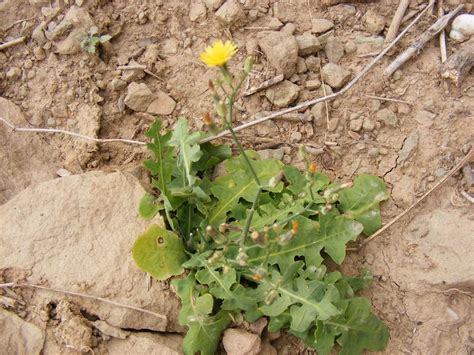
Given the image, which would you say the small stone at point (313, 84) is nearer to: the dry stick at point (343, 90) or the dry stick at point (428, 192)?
the dry stick at point (343, 90)

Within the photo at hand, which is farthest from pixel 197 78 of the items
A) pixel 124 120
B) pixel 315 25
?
pixel 315 25

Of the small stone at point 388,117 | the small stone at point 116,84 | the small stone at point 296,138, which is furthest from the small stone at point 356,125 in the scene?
the small stone at point 116,84

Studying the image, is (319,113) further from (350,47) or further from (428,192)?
(428,192)

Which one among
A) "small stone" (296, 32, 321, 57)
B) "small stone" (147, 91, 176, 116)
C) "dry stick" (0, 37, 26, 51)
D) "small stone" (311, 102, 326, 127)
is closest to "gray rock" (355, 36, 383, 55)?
"small stone" (296, 32, 321, 57)

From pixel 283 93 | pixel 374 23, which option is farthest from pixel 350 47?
pixel 283 93

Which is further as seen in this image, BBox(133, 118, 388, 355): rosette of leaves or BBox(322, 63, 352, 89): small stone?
BBox(322, 63, 352, 89): small stone

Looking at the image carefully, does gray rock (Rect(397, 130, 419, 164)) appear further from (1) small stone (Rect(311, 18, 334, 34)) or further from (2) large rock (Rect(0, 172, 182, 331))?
(2) large rock (Rect(0, 172, 182, 331))
